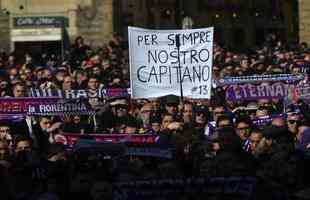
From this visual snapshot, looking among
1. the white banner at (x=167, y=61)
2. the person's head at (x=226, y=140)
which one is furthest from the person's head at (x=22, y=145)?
the white banner at (x=167, y=61)

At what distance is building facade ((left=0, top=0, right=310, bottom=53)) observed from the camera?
3719 cm

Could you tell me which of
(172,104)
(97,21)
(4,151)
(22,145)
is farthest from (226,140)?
(97,21)

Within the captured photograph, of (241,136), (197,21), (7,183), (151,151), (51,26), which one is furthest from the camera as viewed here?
(197,21)

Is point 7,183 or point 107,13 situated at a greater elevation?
point 107,13

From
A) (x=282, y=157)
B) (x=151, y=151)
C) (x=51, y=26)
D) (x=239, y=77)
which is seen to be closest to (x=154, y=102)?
(x=239, y=77)

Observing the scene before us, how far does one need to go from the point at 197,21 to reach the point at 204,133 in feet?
114

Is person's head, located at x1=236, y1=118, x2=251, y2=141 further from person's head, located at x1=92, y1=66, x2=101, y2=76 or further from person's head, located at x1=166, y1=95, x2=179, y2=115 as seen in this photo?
person's head, located at x1=92, y1=66, x2=101, y2=76

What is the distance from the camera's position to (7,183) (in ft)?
33.4

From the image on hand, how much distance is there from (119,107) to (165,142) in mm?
2912

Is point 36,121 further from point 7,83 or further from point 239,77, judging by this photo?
point 239,77

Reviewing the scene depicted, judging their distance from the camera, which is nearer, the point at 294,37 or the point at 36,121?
the point at 36,121

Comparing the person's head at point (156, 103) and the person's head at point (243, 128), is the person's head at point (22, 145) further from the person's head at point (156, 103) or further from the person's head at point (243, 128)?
the person's head at point (156, 103)

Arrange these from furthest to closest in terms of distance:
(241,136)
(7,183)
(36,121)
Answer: (36,121) → (241,136) → (7,183)

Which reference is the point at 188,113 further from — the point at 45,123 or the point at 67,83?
the point at 67,83
